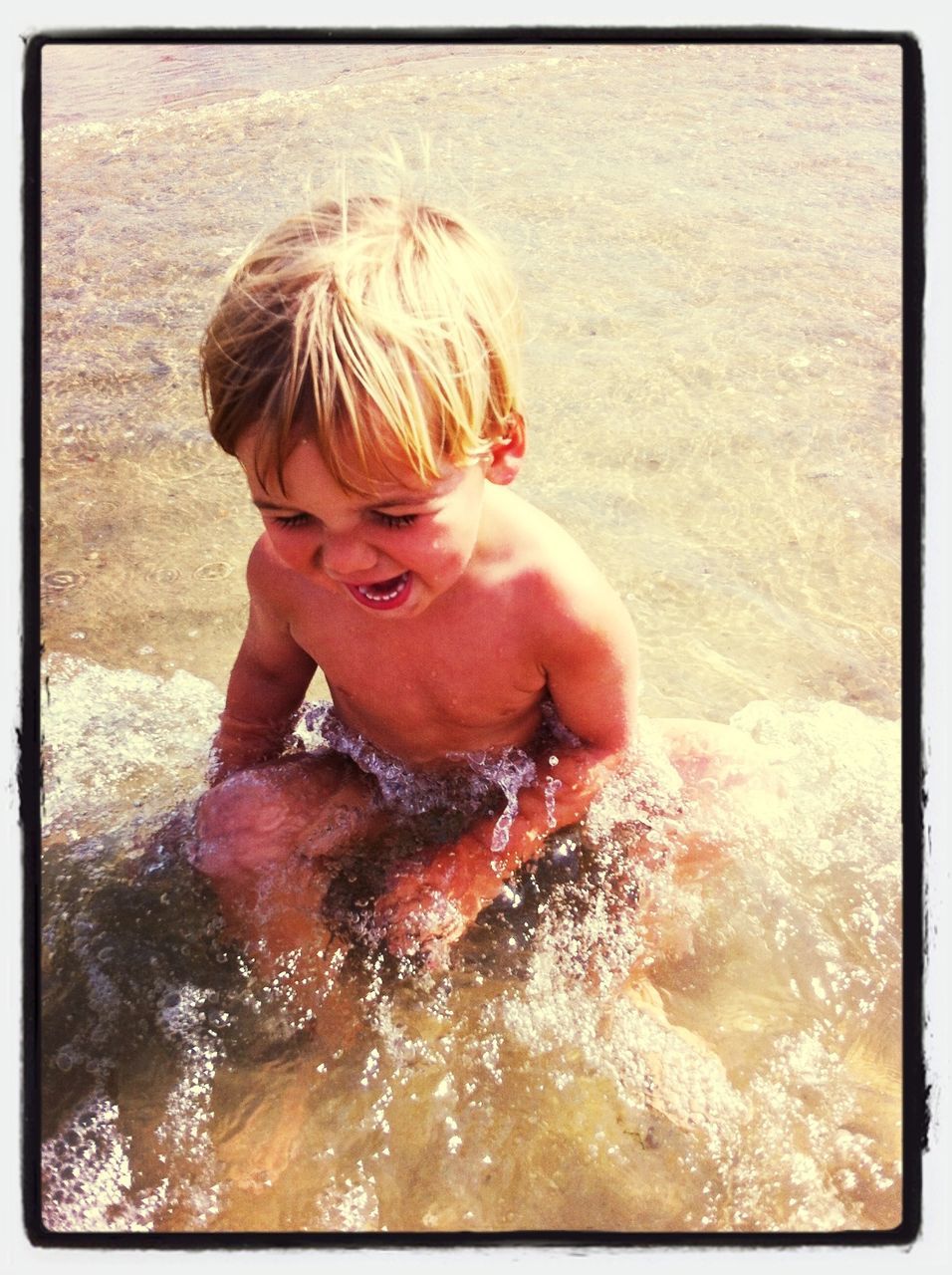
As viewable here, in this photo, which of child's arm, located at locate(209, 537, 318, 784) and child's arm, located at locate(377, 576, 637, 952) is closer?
child's arm, located at locate(377, 576, 637, 952)

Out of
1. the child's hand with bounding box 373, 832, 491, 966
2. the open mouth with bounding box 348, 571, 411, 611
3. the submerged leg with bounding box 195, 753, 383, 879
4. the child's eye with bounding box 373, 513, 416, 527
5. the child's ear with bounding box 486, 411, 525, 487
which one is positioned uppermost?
the child's ear with bounding box 486, 411, 525, 487

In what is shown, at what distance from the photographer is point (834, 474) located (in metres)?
2.45

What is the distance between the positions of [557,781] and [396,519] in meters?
0.59

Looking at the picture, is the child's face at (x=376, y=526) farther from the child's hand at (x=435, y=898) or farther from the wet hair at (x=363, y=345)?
the child's hand at (x=435, y=898)

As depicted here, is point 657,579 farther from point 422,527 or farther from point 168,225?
point 168,225

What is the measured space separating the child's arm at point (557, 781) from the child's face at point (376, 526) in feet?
0.77

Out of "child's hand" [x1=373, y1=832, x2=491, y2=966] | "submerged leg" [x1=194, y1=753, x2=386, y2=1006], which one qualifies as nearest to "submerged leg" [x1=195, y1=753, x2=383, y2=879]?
"submerged leg" [x1=194, y1=753, x2=386, y2=1006]

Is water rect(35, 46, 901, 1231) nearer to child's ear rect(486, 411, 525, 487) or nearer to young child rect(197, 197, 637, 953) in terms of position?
young child rect(197, 197, 637, 953)

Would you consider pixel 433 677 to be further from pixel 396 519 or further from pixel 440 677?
pixel 396 519

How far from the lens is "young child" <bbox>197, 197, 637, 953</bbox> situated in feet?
4.21

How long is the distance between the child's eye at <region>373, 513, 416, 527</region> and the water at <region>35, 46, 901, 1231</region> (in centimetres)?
60

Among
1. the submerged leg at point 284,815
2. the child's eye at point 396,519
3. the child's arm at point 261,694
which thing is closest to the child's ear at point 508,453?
the child's eye at point 396,519

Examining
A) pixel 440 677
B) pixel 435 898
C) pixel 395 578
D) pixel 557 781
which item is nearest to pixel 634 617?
pixel 557 781
